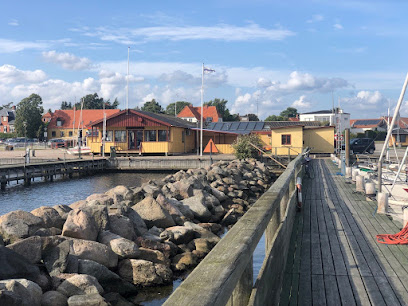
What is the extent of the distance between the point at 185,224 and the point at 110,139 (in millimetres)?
30218

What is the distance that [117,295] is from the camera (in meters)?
6.70

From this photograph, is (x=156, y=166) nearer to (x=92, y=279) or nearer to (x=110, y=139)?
(x=110, y=139)

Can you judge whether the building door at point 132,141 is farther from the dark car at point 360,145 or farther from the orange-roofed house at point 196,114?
the orange-roofed house at point 196,114

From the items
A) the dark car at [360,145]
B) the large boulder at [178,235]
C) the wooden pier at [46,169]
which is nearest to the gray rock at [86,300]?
the large boulder at [178,235]

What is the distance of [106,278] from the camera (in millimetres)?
7027

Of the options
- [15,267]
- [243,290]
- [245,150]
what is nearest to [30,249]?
[15,267]

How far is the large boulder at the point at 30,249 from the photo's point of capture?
629 centimetres

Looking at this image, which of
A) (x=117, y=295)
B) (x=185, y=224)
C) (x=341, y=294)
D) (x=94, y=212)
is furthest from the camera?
(x=185, y=224)

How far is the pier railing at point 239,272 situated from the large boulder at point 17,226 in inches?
178

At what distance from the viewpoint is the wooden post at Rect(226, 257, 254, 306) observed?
2.98m

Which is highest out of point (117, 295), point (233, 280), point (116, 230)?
point (233, 280)

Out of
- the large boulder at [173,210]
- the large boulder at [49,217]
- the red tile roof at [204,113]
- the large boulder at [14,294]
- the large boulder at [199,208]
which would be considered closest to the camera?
the large boulder at [14,294]

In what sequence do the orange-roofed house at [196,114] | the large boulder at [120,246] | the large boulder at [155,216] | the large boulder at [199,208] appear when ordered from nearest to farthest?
the large boulder at [120,246]
the large boulder at [155,216]
the large boulder at [199,208]
the orange-roofed house at [196,114]

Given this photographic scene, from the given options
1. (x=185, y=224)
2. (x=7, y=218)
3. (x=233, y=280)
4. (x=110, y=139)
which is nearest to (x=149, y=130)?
(x=110, y=139)
